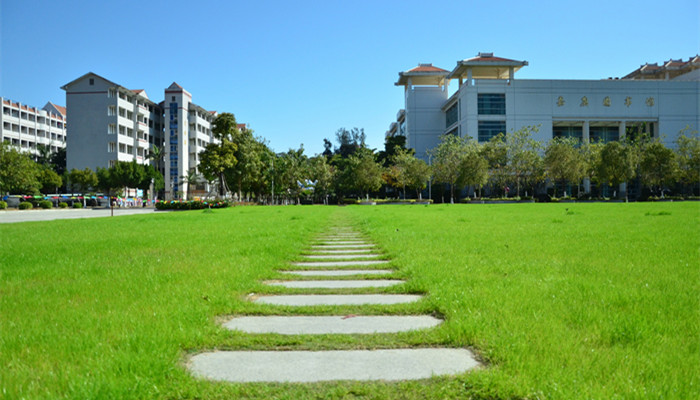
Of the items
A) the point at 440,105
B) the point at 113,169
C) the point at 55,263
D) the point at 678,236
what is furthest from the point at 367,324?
the point at 440,105

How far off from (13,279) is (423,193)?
7310cm

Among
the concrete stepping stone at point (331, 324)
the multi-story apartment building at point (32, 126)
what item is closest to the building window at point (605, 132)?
the concrete stepping stone at point (331, 324)

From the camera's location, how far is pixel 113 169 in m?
75.9

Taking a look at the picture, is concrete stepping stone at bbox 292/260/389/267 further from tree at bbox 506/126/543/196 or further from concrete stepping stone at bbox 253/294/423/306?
tree at bbox 506/126/543/196

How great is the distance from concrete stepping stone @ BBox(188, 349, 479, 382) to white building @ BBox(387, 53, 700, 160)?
238ft

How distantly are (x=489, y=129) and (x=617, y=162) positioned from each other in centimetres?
2239

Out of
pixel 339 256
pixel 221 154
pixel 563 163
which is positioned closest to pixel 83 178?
pixel 221 154

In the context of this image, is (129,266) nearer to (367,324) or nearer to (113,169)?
(367,324)

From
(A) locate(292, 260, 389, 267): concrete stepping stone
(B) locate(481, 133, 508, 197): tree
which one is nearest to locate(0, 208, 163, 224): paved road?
(A) locate(292, 260, 389, 267): concrete stepping stone

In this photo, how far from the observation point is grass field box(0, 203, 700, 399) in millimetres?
2588

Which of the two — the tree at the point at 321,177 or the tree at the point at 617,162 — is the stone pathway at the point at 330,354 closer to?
the tree at the point at 617,162

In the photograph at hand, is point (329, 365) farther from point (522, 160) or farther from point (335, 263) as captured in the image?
point (522, 160)

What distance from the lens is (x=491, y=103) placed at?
73375 mm

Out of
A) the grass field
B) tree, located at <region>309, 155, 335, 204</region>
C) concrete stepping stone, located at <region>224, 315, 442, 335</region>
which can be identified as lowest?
concrete stepping stone, located at <region>224, 315, 442, 335</region>
